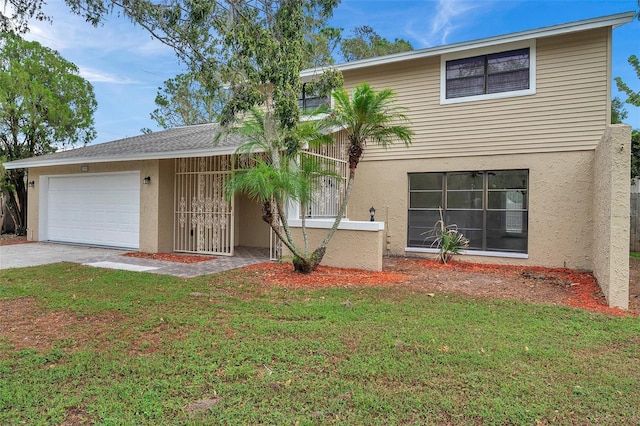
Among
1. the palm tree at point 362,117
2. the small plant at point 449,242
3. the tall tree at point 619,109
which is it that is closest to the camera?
the palm tree at point 362,117

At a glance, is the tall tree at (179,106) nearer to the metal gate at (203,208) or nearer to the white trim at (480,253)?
the metal gate at (203,208)

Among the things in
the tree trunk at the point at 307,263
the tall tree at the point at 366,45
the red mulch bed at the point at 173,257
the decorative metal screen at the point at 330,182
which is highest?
the tall tree at the point at 366,45

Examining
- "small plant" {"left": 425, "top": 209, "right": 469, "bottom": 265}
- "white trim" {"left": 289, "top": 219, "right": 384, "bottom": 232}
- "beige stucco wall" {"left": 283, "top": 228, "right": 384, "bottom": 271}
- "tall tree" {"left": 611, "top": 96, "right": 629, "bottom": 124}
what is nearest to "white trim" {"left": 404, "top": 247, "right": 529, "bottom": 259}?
"small plant" {"left": 425, "top": 209, "right": 469, "bottom": 265}

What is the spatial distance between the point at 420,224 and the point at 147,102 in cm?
2110

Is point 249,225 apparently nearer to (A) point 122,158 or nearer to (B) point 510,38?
(A) point 122,158

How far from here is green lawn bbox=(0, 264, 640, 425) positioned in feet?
9.40

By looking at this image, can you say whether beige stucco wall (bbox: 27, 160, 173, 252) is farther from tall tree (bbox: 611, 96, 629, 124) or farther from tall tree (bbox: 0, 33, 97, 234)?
tall tree (bbox: 611, 96, 629, 124)

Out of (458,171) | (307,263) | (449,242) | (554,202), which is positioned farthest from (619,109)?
(307,263)

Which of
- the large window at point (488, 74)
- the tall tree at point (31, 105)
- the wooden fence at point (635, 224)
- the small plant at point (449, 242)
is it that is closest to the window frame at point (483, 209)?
the small plant at point (449, 242)

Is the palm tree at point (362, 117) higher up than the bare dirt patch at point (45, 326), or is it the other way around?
the palm tree at point (362, 117)

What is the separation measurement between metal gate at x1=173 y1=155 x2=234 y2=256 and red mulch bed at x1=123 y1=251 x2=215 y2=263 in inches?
20.5

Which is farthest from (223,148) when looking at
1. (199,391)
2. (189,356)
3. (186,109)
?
(186,109)

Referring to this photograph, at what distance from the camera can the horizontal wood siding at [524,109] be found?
8.80m

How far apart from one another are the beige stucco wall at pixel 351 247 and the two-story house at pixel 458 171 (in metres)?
0.03
